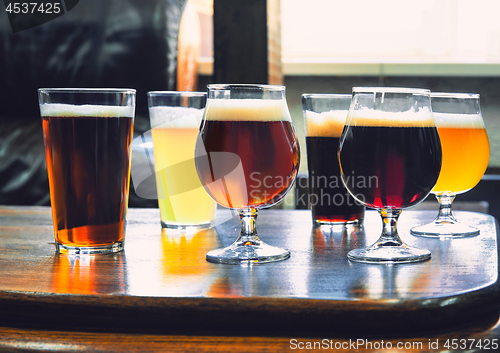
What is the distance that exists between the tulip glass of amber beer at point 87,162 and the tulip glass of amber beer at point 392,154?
269 millimetres

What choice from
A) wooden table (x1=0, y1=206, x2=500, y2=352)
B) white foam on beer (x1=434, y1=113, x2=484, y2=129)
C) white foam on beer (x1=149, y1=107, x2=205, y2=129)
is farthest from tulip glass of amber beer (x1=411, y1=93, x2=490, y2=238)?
white foam on beer (x1=149, y1=107, x2=205, y2=129)

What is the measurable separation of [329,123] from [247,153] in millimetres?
290

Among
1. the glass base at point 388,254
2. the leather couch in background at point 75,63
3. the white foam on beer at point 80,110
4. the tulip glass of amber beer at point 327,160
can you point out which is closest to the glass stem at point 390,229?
the glass base at point 388,254

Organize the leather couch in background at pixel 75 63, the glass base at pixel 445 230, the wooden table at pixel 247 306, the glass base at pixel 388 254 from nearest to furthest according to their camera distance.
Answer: the wooden table at pixel 247 306
the glass base at pixel 388 254
the glass base at pixel 445 230
the leather couch in background at pixel 75 63

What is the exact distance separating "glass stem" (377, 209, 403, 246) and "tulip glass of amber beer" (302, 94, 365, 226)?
0.23 meters

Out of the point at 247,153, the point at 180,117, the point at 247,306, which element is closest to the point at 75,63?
the point at 180,117

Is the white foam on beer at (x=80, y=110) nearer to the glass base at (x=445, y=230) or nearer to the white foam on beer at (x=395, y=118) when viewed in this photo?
the white foam on beer at (x=395, y=118)

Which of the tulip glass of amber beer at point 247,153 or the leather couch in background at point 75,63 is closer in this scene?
the tulip glass of amber beer at point 247,153

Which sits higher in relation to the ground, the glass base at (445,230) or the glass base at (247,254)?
the glass base at (247,254)

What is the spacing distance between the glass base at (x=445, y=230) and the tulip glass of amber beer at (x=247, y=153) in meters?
0.26

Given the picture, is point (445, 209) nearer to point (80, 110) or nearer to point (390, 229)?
point (390, 229)

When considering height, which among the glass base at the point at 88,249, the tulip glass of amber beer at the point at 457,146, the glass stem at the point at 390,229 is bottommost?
the glass base at the point at 88,249

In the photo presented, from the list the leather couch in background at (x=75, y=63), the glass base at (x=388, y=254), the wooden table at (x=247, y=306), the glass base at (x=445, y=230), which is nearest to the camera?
the wooden table at (x=247, y=306)

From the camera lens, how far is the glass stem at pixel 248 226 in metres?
0.65
